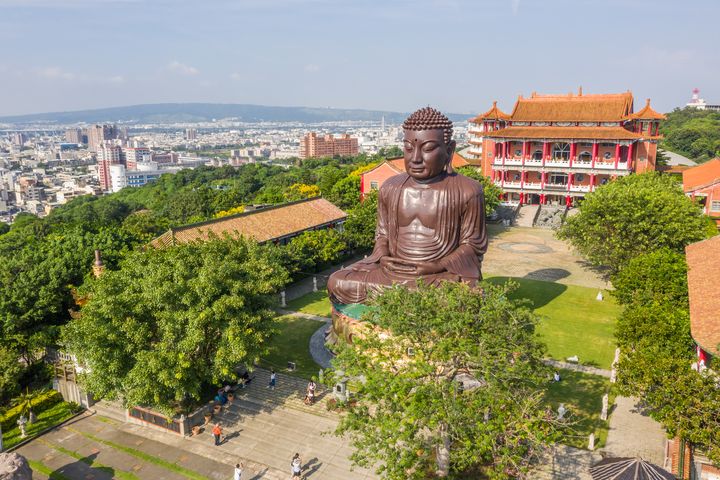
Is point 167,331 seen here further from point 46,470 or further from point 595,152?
point 595,152

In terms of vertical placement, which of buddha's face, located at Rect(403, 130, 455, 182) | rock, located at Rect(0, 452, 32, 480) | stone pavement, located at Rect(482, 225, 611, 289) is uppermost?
buddha's face, located at Rect(403, 130, 455, 182)

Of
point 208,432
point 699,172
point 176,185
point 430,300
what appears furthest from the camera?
point 176,185

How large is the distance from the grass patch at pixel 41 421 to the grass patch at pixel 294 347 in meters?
6.54

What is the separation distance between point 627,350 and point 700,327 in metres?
2.16

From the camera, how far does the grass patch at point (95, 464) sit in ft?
47.3

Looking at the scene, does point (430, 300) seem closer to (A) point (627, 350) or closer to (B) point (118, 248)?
(A) point (627, 350)

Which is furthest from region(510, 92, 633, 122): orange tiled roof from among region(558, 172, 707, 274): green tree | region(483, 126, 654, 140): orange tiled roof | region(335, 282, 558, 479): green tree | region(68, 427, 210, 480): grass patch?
region(68, 427, 210, 480): grass patch

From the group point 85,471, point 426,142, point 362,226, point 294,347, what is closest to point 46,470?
point 85,471

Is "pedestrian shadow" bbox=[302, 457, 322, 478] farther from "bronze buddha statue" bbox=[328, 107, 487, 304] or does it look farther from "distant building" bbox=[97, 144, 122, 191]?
"distant building" bbox=[97, 144, 122, 191]

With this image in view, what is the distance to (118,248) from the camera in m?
26.1

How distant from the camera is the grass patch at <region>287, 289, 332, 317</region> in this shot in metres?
25.1

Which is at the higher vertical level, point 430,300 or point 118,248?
point 430,300

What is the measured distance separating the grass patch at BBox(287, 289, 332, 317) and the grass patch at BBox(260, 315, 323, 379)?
99 cm

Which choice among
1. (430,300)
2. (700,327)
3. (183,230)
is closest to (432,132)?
(430,300)
